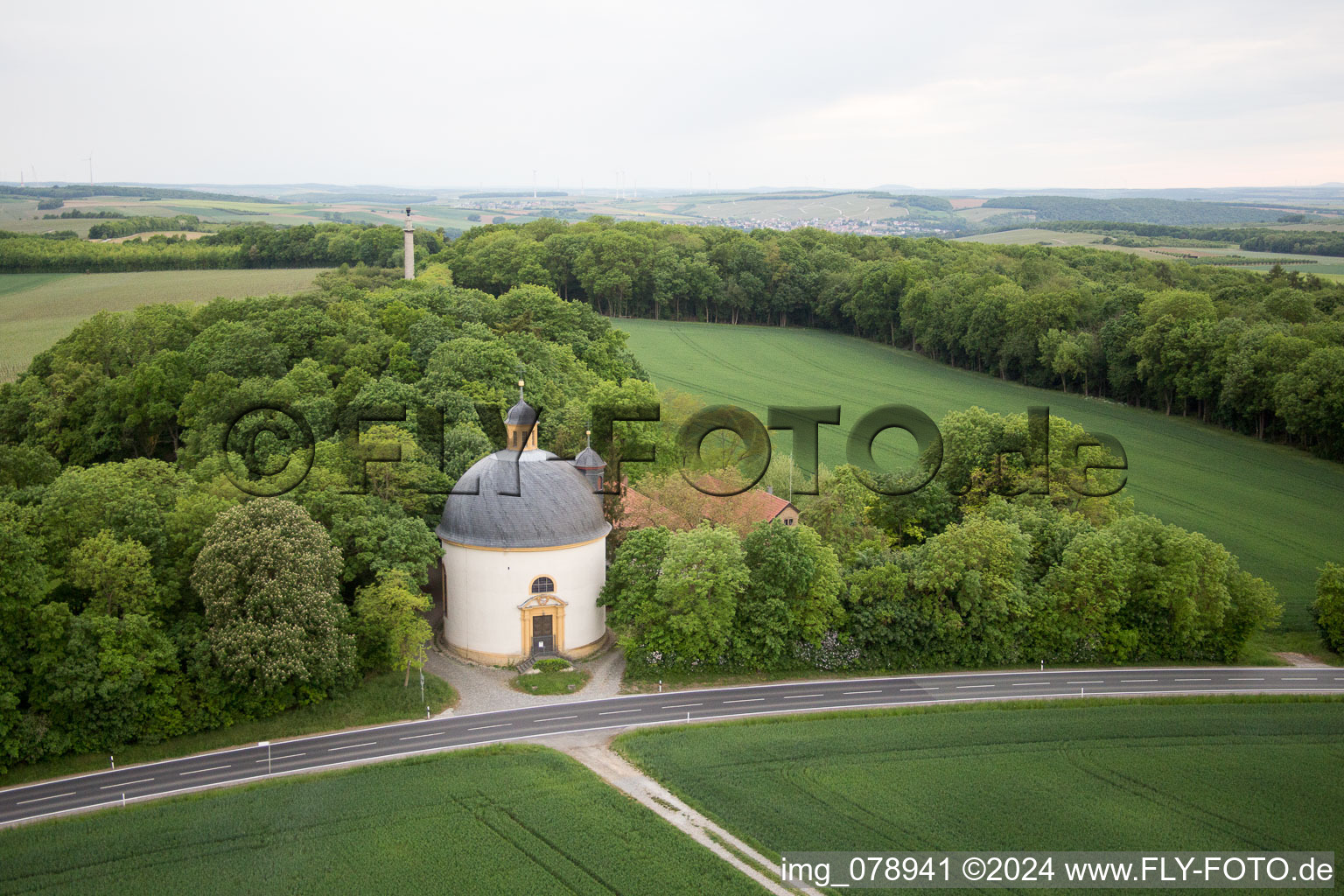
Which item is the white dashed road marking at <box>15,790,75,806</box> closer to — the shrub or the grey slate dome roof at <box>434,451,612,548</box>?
the grey slate dome roof at <box>434,451,612,548</box>

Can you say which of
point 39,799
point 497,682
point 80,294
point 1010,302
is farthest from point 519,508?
point 1010,302

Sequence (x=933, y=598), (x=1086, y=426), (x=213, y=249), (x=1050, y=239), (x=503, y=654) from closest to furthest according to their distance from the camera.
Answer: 1. (x=503, y=654)
2. (x=933, y=598)
3. (x=1086, y=426)
4. (x=213, y=249)
5. (x=1050, y=239)

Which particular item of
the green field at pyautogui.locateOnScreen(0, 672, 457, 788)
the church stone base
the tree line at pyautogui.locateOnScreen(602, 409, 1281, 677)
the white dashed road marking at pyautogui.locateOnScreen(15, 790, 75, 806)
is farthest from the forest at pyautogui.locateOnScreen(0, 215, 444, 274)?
the tree line at pyautogui.locateOnScreen(602, 409, 1281, 677)

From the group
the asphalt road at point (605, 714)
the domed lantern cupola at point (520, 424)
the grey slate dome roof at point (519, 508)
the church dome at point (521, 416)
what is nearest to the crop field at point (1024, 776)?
the asphalt road at point (605, 714)

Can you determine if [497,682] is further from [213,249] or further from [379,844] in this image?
[213,249]

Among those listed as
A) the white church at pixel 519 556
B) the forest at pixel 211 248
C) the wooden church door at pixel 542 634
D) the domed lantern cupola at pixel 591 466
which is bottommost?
the wooden church door at pixel 542 634

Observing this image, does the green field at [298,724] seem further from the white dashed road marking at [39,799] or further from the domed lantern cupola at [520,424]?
the domed lantern cupola at [520,424]
